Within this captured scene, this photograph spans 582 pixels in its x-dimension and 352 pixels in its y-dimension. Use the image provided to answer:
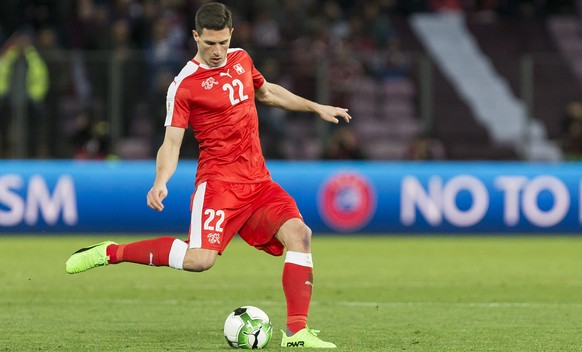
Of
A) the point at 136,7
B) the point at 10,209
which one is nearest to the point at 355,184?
the point at 10,209

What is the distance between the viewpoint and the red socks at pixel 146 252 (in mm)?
8297

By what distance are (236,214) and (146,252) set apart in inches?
23.8

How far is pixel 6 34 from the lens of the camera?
21.5 metres

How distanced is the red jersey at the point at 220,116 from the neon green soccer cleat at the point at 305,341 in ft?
3.42

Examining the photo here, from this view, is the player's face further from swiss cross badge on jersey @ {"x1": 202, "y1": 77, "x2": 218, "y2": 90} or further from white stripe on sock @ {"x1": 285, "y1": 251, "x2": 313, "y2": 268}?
white stripe on sock @ {"x1": 285, "y1": 251, "x2": 313, "y2": 268}

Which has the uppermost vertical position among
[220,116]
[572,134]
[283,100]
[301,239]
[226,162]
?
[283,100]

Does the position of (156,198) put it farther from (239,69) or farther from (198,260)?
(239,69)

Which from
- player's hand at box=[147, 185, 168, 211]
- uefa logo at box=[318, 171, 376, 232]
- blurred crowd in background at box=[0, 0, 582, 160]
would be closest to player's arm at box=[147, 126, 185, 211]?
player's hand at box=[147, 185, 168, 211]

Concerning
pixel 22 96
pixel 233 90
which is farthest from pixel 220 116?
pixel 22 96

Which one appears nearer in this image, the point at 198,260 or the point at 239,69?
the point at 198,260

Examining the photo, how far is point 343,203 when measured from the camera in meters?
18.2

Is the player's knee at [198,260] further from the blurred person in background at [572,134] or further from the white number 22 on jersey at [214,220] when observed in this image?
the blurred person in background at [572,134]

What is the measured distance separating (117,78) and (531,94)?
20.5 ft

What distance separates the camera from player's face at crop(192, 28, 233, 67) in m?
8.05
